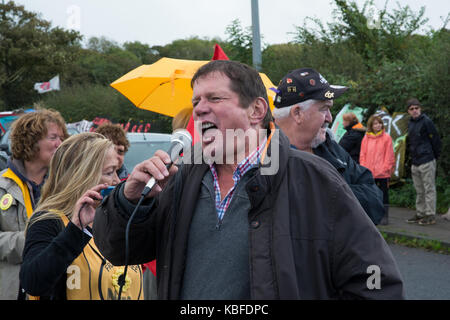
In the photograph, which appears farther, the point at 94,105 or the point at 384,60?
the point at 94,105

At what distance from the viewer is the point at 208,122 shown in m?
1.90

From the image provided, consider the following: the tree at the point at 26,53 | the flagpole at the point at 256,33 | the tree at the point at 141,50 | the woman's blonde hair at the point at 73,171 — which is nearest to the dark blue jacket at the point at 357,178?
the woman's blonde hair at the point at 73,171

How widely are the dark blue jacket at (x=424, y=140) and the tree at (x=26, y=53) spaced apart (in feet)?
106

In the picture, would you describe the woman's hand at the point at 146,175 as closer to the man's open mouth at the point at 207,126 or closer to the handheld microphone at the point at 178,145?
the handheld microphone at the point at 178,145

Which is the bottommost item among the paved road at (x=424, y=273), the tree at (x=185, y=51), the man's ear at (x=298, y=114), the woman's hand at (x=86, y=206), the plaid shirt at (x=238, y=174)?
the paved road at (x=424, y=273)

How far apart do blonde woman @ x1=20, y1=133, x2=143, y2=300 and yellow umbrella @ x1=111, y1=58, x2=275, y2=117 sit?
208 cm

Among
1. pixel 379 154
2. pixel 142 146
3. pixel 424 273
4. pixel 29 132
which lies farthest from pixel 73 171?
pixel 379 154

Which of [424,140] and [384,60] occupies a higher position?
[384,60]

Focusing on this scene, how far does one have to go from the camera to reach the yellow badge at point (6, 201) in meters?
2.90

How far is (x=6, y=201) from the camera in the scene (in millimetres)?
2920

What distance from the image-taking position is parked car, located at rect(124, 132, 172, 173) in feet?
22.3

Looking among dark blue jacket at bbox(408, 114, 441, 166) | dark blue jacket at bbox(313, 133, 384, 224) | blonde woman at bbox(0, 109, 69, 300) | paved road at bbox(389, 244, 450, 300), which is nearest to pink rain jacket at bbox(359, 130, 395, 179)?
dark blue jacket at bbox(408, 114, 441, 166)

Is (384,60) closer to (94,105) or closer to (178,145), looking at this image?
(178,145)

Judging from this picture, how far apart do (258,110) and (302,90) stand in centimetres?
94
